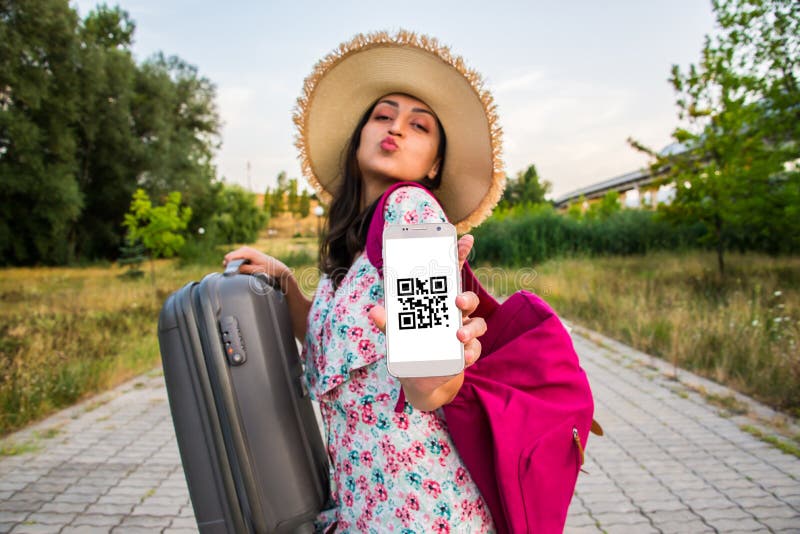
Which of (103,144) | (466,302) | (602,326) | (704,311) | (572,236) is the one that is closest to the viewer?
(466,302)

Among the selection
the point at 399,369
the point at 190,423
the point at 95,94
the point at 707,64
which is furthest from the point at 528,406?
the point at 95,94

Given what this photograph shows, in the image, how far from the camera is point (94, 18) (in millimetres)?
36781

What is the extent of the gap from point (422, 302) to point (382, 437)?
0.42 metres

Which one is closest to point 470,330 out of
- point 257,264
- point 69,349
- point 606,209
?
point 257,264

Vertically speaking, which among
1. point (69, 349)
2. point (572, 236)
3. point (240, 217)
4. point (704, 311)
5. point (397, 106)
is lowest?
point (704, 311)

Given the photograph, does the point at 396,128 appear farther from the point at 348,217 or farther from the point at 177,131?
the point at 177,131

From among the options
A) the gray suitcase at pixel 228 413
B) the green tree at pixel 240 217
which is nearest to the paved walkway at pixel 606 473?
the gray suitcase at pixel 228 413

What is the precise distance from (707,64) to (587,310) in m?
6.32

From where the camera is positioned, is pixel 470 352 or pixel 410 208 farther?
pixel 410 208

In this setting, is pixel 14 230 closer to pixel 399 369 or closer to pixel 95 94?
pixel 95 94

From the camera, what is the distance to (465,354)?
1054 mm

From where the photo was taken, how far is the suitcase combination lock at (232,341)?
56.1 inches

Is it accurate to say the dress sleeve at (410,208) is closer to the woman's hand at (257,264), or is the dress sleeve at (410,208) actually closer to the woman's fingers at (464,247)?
the woman's fingers at (464,247)

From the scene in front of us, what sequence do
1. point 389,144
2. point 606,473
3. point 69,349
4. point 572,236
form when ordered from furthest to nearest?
point 572,236, point 69,349, point 606,473, point 389,144
